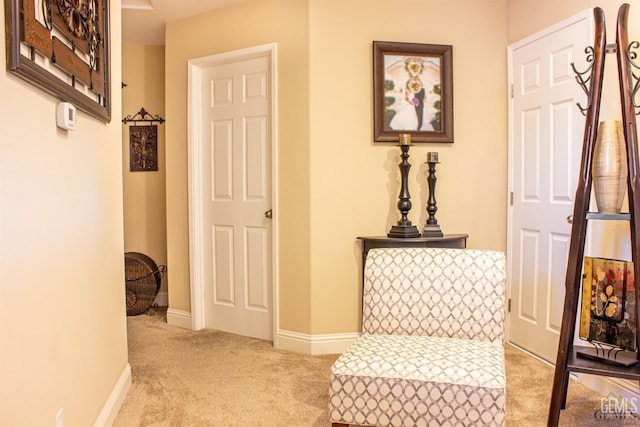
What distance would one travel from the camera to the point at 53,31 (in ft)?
5.33

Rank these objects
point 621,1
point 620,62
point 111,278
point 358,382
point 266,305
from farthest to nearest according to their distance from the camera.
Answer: point 266,305 < point 621,1 < point 111,278 < point 620,62 < point 358,382

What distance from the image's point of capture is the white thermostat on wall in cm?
169

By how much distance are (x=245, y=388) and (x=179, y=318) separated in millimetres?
1460

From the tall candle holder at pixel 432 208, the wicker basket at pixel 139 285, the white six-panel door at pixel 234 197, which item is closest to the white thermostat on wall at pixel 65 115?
the white six-panel door at pixel 234 197

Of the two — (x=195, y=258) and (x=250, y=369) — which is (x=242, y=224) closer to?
(x=195, y=258)

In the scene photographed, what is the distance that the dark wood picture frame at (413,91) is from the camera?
3422 mm

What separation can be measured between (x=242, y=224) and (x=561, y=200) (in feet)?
6.91

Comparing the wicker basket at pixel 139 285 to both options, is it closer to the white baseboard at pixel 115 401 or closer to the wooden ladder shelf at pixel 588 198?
the white baseboard at pixel 115 401

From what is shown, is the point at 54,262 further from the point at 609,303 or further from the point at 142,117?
the point at 142,117

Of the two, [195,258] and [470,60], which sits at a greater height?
[470,60]

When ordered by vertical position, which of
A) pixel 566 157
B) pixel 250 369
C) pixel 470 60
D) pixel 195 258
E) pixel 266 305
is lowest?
pixel 250 369

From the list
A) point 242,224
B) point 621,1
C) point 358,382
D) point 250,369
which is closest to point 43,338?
point 358,382

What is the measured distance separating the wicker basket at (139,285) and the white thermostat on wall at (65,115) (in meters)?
2.72

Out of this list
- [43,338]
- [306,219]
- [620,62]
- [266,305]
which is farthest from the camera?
[266,305]
